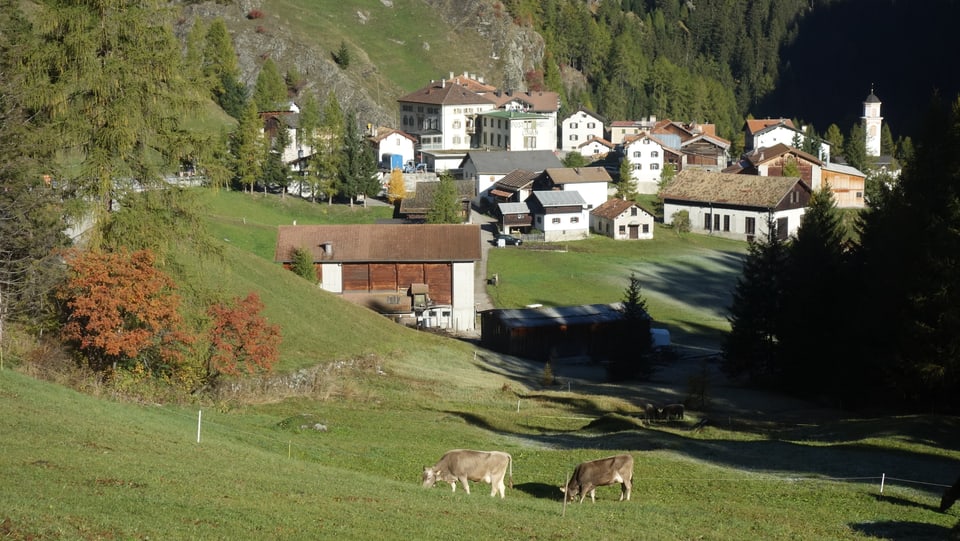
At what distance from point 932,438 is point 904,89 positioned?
180m

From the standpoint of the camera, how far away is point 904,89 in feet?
629

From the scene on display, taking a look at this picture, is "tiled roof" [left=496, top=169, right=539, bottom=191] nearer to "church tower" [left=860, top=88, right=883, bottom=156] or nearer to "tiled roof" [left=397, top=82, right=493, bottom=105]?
"tiled roof" [left=397, top=82, right=493, bottom=105]

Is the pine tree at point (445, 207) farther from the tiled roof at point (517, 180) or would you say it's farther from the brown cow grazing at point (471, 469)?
the brown cow grazing at point (471, 469)

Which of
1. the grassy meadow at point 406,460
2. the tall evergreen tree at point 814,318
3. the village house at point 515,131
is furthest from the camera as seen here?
the village house at point 515,131

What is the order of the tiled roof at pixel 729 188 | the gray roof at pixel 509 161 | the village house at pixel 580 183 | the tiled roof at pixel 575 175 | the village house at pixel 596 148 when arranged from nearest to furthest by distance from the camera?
the village house at pixel 580 183 < the tiled roof at pixel 575 175 < the tiled roof at pixel 729 188 < the gray roof at pixel 509 161 < the village house at pixel 596 148

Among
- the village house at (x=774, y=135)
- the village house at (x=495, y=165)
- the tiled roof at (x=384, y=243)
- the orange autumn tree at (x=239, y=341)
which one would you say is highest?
the village house at (x=774, y=135)

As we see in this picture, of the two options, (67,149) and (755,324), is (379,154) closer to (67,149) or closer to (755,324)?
(755,324)

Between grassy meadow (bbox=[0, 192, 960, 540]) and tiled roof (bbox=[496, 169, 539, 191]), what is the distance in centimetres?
5426

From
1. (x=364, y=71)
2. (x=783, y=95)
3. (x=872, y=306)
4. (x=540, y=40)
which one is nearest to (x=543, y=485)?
(x=872, y=306)

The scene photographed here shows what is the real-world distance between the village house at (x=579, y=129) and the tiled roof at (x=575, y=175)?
122 feet

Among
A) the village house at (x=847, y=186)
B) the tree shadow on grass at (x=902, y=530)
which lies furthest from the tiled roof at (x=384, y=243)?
the village house at (x=847, y=186)

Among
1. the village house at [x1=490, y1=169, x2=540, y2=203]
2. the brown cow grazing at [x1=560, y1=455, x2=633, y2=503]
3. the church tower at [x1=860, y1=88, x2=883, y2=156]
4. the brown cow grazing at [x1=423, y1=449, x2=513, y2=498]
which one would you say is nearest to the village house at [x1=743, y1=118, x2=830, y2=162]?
the church tower at [x1=860, y1=88, x2=883, y2=156]

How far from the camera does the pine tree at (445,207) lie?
80.8 meters

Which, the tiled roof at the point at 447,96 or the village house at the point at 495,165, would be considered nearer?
the village house at the point at 495,165
